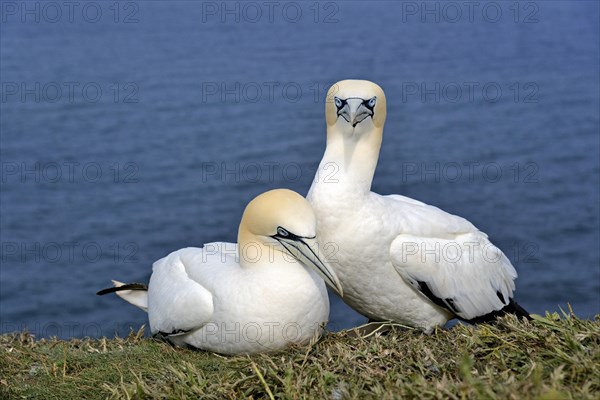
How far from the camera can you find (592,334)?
5172 mm

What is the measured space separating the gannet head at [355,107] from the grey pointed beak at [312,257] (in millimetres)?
824

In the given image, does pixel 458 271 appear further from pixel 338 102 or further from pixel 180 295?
pixel 180 295

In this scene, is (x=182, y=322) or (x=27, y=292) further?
(x=27, y=292)

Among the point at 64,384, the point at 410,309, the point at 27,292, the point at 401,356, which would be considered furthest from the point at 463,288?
the point at 27,292

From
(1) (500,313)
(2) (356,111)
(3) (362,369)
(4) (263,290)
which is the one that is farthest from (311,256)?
(1) (500,313)

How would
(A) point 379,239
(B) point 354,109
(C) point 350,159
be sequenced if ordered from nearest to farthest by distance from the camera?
(B) point 354,109
(A) point 379,239
(C) point 350,159

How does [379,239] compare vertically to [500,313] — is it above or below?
above

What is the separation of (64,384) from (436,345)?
81.3 inches

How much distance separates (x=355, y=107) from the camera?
6105mm

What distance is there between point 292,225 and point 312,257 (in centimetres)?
21

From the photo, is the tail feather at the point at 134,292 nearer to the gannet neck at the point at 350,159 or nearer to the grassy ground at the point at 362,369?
the grassy ground at the point at 362,369

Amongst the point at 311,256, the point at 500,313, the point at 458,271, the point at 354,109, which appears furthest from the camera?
the point at 500,313

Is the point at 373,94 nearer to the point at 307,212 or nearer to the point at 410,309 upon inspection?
the point at 307,212

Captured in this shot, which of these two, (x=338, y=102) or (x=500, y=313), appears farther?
(x=500, y=313)
